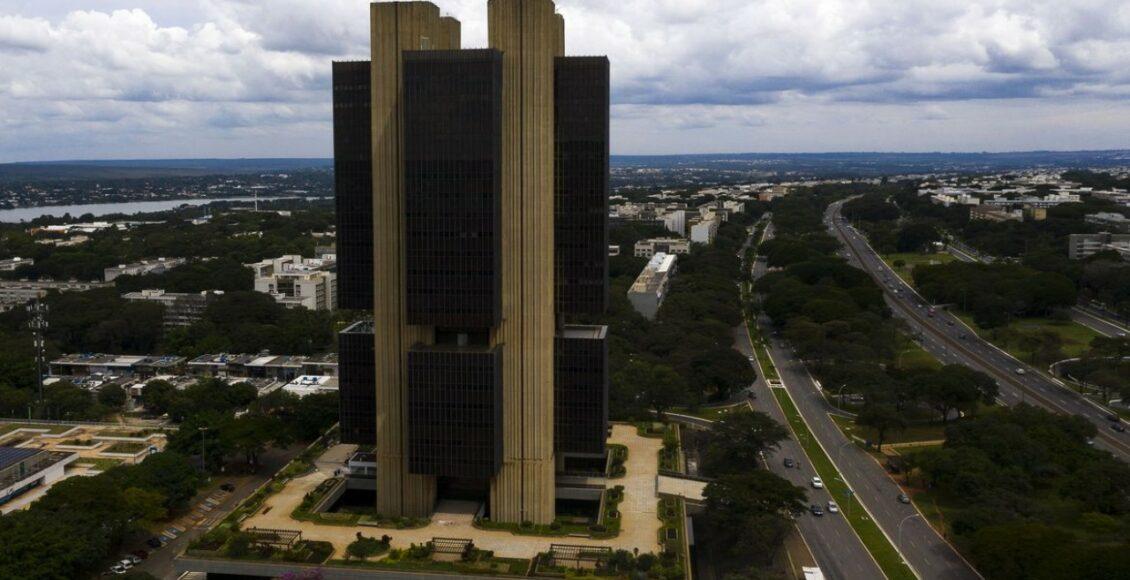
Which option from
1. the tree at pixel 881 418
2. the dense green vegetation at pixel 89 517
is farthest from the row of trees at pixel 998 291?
the dense green vegetation at pixel 89 517

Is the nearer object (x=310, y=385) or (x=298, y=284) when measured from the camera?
(x=310, y=385)

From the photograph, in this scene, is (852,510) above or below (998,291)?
below

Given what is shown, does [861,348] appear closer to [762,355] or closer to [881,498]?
[762,355]

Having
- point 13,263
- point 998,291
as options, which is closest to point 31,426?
point 13,263

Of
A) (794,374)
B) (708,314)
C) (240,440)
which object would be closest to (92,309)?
(240,440)

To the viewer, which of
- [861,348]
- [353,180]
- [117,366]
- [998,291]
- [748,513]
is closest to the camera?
[748,513]

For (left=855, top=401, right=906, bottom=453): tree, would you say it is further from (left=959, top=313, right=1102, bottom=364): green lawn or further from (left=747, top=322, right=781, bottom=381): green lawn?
(left=959, top=313, right=1102, bottom=364): green lawn

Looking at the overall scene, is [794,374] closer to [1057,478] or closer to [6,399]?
[1057,478]

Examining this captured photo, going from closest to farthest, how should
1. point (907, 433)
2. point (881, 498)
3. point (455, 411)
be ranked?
1. point (455, 411)
2. point (881, 498)
3. point (907, 433)
